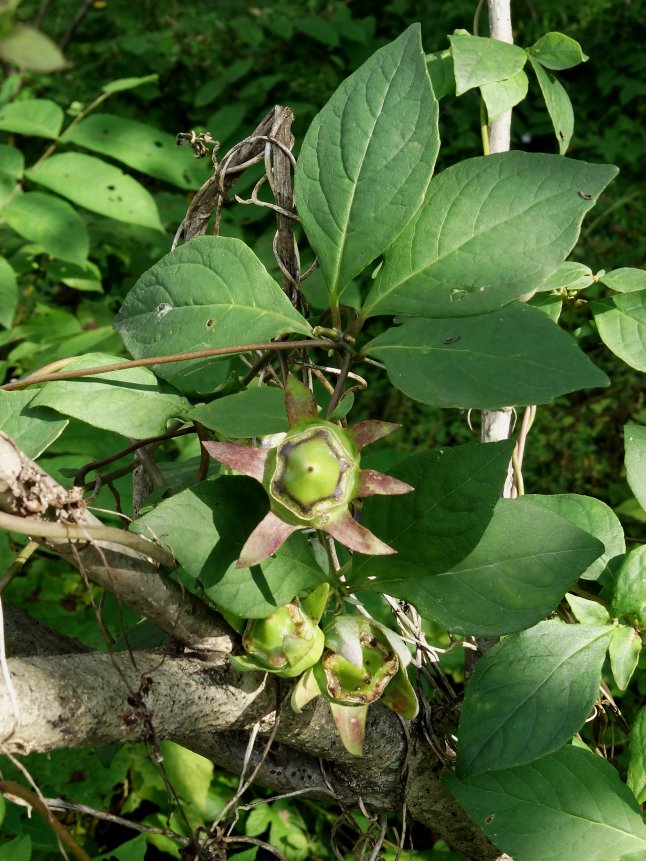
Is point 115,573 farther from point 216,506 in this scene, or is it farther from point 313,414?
point 313,414

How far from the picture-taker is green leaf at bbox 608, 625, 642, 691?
3.03ft

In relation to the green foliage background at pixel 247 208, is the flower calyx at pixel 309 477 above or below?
above

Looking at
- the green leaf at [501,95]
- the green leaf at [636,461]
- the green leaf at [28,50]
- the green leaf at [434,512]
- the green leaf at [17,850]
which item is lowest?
the green leaf at [17,850]

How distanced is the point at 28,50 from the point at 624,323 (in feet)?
2.99

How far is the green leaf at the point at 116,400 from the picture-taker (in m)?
0.83

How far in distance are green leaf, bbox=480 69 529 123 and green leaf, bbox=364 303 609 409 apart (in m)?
0.37

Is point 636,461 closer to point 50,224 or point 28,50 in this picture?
point 28,50

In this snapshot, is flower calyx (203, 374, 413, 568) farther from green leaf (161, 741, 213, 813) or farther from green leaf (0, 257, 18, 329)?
green leaf (0, 257, 18, 329)

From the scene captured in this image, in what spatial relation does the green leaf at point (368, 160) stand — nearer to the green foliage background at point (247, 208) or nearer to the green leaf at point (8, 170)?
the green foliage background at point (247, 208)

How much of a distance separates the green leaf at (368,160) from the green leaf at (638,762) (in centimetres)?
60

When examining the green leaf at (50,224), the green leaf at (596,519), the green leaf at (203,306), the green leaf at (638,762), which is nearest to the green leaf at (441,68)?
the green leaf at (203,306)

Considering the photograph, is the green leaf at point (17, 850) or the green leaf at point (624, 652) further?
the green leaf at point (17, 850)

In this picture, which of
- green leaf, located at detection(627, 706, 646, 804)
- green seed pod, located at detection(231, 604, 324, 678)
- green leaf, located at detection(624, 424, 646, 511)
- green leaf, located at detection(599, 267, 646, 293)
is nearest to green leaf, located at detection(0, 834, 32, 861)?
green seed pod, located at detection(231, 604, 324, 678)

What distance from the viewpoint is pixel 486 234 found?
0.81 meters
